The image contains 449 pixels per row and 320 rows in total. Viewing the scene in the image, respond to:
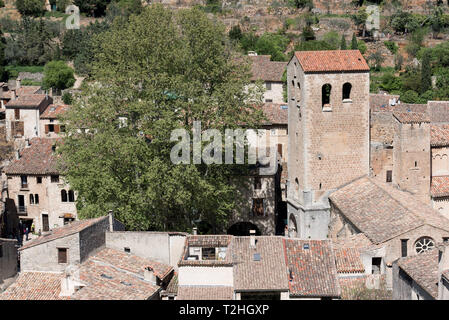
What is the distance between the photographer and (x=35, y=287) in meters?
26.4

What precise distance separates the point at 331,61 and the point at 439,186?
893cm

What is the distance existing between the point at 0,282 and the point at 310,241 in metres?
13.6

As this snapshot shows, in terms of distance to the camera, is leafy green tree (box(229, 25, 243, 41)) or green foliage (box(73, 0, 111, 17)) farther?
green foliage (box(73, 0, 111, 17))

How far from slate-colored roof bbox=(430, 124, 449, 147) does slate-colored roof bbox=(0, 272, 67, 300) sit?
68.7 feet

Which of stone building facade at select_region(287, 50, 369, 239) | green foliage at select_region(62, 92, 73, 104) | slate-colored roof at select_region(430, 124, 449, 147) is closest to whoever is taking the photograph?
stone building facade at select_region(287, 50, 369, 239)

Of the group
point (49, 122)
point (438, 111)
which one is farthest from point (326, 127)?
point (49, 122)

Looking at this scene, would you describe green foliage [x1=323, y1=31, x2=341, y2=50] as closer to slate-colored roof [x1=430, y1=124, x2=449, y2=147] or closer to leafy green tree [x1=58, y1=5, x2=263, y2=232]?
slate-colored roof [x1=430, y1=124, x2=449, y2=147]

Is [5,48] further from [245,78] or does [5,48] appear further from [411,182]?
[411,182]

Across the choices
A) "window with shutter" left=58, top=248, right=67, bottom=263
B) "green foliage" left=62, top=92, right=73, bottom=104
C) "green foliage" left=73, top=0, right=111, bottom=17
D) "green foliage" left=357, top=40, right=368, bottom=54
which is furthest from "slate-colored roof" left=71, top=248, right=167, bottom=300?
"green foliage" left=73, top=0, right=111, bottom=17

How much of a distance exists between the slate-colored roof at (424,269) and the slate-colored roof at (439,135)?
14.0m

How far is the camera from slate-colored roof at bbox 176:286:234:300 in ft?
81.8

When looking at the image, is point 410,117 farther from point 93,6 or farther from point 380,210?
point 93,6

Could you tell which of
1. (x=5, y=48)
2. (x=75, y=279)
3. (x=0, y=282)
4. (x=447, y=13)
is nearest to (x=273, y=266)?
(x=75, y=279)

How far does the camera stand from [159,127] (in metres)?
33.3
